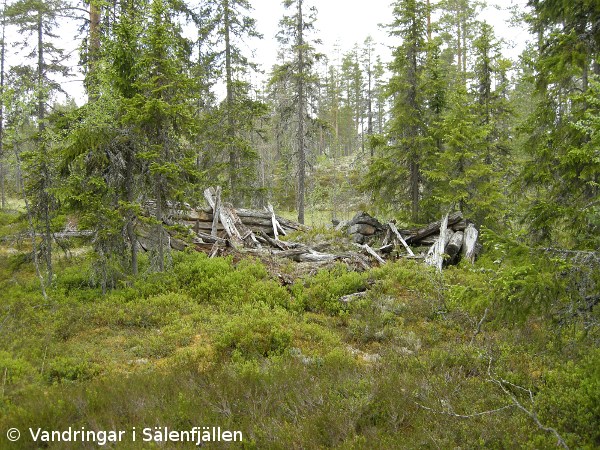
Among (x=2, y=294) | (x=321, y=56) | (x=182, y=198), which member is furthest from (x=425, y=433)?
(x=321, y=56)

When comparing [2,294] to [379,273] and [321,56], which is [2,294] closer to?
[379,273]

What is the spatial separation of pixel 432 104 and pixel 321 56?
31.2 ft

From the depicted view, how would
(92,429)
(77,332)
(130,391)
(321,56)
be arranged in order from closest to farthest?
(92,429) → (130,391) → (77,332) → (321,56)

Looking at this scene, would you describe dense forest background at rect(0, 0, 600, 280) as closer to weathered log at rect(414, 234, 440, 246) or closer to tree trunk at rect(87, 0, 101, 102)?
tree trunk at rect(87, 0, 101, 102)

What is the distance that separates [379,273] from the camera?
12.5 meters

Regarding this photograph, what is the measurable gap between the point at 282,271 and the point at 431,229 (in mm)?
6981

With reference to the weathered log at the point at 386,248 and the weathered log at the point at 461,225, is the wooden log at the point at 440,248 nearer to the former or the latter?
the weathered log at the point at 461,225

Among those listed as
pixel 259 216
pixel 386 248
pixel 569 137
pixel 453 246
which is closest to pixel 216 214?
pixel 259 216

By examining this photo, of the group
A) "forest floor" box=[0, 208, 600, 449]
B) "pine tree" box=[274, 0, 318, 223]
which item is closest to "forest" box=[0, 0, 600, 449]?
"forest floor" box=[0, 208, 600, 449]

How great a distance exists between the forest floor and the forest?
4 cm

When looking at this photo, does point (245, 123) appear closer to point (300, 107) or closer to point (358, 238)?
point (300, 107)

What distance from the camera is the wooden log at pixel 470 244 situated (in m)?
14.4

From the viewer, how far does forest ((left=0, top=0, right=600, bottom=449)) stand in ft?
16.0

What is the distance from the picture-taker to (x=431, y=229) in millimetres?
16062
